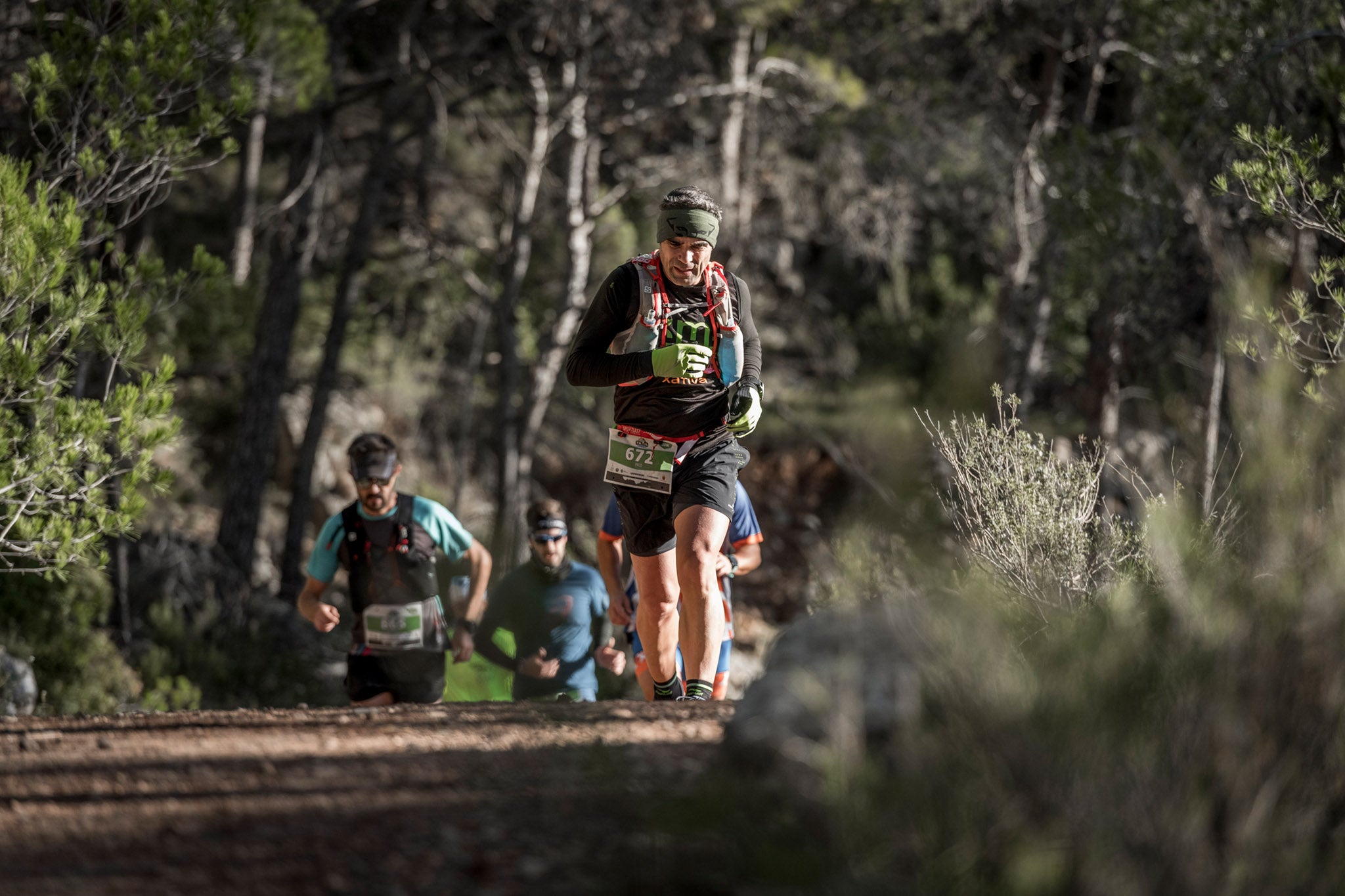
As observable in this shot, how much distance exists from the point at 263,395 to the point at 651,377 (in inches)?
363

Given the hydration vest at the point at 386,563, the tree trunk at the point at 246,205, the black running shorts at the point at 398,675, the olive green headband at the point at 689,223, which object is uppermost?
the tree trunk at the point at 246,205

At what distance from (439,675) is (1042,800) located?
3.89 m

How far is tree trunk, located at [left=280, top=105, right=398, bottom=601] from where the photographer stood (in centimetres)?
1378

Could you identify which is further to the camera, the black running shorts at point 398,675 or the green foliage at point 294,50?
the green foliage at point 294,50

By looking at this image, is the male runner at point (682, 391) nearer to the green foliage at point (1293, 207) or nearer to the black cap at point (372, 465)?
the black cap at point (372, 465)

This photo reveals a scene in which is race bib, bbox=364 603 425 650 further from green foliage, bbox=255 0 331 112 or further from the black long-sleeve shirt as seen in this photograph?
green foliage, bbox=255 0 331 112

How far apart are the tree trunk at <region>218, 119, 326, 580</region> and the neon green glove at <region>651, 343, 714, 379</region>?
30.2 ft

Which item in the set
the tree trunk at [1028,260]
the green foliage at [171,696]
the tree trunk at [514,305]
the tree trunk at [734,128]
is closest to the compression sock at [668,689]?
the green foliage at [171,696]

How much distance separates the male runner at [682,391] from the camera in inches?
183

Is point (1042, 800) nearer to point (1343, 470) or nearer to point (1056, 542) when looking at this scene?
point (1343, 470)

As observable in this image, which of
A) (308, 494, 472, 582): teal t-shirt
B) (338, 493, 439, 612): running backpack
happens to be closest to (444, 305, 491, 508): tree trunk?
(308, 494, 472, 582): teal t-shirt

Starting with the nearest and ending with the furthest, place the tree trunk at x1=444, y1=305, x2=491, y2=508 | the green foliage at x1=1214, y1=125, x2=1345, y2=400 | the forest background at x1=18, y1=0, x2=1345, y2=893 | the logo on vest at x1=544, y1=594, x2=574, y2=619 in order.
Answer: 1. the forest background at x1=18, y1=0, x2=1345, y2=893
2. the green foliage at x1=1214, y1=125, x2=1345, y2=400
3. the logo on vest at x1=544, y1=594, x2=574, y2=619
4. the tree trunk at x1=444, y1=305, x2=491, y2=508

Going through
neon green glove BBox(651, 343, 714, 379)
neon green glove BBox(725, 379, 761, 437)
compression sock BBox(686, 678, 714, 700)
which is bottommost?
compression sock BBox(686, 678, 714, 700)

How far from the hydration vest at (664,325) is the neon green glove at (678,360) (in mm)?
78
